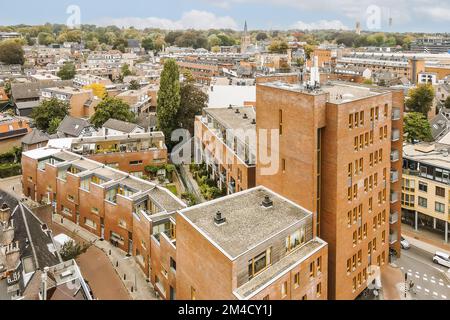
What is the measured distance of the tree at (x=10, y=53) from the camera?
11988cm

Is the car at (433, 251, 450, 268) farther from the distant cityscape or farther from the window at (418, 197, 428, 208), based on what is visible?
the window at (418, 197, 428, 208)

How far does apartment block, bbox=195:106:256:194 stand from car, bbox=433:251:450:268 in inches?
593

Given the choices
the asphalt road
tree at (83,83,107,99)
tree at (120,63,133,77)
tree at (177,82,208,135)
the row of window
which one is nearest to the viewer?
the row of window

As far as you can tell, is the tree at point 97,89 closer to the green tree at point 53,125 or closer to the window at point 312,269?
the green tree at point 53,125

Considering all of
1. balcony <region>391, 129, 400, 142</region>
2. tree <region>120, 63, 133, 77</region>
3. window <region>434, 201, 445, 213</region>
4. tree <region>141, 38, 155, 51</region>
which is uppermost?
tree <region>141, 38, 155, 51</region>

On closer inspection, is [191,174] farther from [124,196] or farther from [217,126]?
[124,196]

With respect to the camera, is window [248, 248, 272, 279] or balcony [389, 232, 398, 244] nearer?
window [248, 248, 272, 279]

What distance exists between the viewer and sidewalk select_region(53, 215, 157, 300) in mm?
28047

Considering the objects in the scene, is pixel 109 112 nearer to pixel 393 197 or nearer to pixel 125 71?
pixel 393 197

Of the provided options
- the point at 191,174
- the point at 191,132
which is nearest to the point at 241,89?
the point at 191,132

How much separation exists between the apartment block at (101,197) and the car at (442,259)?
19.9 meters

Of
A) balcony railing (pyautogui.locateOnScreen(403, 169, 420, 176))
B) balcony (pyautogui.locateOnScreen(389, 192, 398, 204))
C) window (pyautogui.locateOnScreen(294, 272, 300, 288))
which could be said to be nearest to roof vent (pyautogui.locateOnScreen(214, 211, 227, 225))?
window (pyautogui.locateOnScreen(294, 272, 300, 288))

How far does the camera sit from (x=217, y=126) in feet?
144

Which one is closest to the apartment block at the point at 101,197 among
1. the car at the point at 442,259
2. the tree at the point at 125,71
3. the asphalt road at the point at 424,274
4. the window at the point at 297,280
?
the window at the point at 297,280
